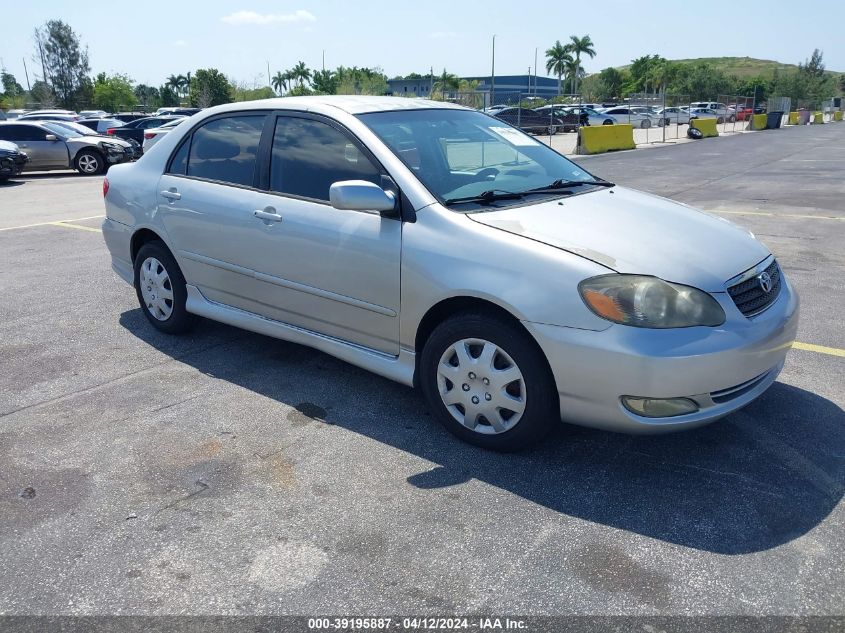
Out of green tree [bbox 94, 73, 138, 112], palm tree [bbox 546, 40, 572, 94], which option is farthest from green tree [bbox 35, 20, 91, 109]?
palm tree [bbox 546, 40, 572, 94]

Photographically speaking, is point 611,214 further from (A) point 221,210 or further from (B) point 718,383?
(A) point 221,210

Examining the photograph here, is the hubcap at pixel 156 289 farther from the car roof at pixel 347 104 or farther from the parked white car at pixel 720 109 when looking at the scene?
the parked white car at pixel 720 109

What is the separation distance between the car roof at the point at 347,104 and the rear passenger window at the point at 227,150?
0.10 m

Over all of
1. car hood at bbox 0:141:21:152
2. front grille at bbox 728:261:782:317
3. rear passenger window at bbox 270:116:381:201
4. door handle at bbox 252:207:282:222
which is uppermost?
rear passenger window at bbox 270:116:381:201

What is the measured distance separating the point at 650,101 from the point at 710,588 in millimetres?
41707

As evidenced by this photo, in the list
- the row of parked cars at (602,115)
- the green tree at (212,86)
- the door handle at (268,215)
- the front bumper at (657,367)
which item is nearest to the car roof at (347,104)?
the door handle at (268,215)

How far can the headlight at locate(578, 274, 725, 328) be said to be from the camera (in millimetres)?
3070

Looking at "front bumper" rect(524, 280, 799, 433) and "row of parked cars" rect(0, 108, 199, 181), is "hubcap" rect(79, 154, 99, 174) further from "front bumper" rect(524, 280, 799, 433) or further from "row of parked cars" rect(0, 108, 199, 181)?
"front bumper" rect(524, 280, 799, 433)

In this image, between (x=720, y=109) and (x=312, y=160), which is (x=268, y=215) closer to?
(x=312, y=160)

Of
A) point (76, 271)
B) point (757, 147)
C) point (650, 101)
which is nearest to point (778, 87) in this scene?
point (650, 101)

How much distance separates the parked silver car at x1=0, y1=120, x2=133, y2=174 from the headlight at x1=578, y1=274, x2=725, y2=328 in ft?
61.7

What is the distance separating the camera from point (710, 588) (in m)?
2.57

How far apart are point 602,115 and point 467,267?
3992 centimetres

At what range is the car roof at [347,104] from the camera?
4.25 meters
